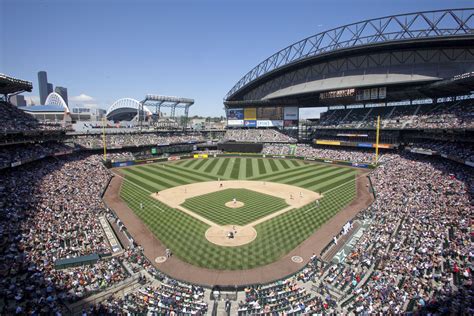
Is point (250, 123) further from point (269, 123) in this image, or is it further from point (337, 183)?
point (337, 183)

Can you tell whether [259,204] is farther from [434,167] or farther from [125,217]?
[434,167]

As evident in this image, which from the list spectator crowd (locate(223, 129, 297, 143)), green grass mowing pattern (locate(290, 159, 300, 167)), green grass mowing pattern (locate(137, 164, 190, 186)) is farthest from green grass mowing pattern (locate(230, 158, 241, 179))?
green grass mowing pattern (locate(290, 159, 300, 167))

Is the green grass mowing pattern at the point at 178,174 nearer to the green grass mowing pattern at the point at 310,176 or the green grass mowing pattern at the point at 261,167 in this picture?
the green grass mowing pattern at the point at 261,167

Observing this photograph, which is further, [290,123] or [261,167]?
[290,123]

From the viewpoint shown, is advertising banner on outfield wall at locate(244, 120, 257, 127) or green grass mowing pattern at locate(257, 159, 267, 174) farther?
advertising banner on outfield wall at locate(244, 120, 257, 127)

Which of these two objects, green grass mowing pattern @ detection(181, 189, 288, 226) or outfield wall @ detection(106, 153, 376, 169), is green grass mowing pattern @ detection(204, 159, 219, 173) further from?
green grass mowing pattern @ detection(181, 189, 288, 226)

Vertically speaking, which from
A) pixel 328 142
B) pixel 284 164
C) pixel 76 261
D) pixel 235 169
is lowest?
pixel 76 261

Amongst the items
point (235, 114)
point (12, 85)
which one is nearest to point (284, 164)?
point (235, 114)

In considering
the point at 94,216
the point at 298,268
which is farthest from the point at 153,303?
the point at 94,216
